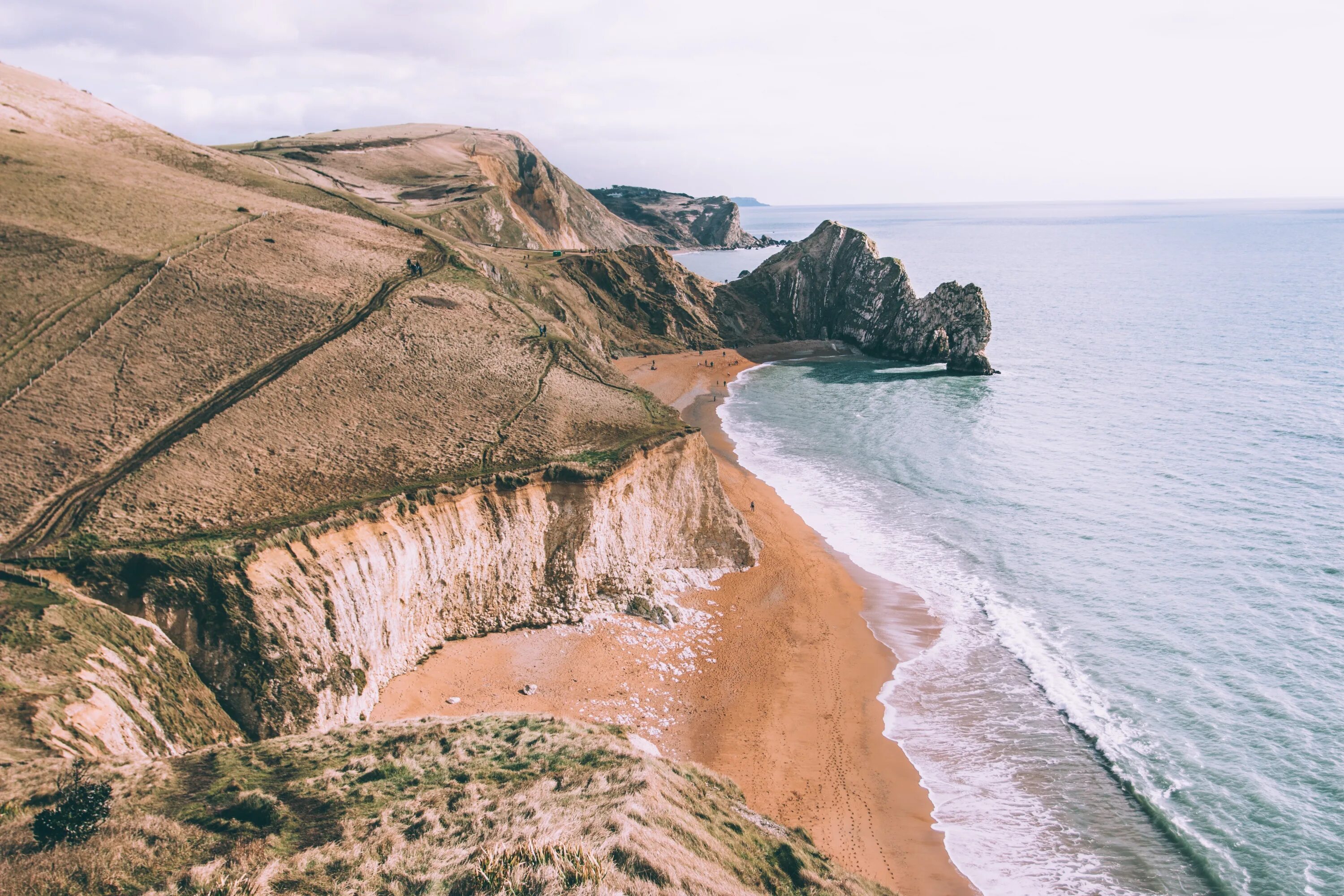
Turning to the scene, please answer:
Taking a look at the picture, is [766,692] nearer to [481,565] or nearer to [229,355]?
[481,565]

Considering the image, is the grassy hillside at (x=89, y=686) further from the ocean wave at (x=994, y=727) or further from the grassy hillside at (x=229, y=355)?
the ocean wave at (x=994, y=727)

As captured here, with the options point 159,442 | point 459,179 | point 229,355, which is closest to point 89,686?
point 159,442

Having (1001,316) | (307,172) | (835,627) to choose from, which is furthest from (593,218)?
(835,627)

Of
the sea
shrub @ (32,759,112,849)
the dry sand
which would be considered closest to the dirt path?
shrub @ (32,759,112,849)

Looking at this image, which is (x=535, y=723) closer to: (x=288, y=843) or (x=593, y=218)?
(x=288, y=843)

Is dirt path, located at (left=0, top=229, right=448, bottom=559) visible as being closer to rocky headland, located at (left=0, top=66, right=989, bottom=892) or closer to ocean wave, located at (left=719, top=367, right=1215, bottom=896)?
rocky headland, located at (left=0, top=66, right=989, bottom=892)
